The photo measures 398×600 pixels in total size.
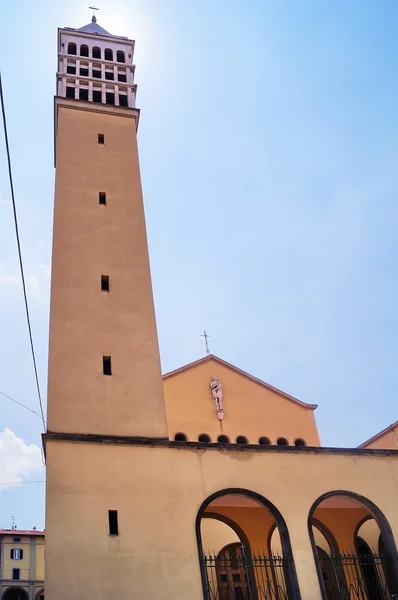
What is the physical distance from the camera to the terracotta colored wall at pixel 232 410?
18.5 meters

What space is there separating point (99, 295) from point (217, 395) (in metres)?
5.76

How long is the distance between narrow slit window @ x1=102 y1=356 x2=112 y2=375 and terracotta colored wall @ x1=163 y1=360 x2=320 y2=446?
4568mm

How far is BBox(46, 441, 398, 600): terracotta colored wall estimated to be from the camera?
440 inches

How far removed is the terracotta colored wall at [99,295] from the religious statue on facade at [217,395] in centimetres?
477

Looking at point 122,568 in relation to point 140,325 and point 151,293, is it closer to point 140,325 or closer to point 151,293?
point 140,325

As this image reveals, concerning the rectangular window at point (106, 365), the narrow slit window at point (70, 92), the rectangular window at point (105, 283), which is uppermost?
the narrow slit window at point (70, 92)

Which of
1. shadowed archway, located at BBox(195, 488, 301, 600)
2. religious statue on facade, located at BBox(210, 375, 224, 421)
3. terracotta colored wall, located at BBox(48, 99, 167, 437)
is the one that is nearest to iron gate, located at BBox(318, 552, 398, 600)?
shadowed archway, located at BBox(195, 488, 301, 600)

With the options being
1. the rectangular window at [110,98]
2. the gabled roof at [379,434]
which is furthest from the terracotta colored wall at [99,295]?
the gabled roof at [379,434]

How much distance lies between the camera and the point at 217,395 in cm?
1908

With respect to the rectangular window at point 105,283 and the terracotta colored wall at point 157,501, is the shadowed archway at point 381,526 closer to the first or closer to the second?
the terracotta colored wall at point 157,501

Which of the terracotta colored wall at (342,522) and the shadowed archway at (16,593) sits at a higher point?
the shadowed archway at (16,593)

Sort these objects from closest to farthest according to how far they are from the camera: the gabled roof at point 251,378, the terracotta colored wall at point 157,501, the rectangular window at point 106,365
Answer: the terracotta colored wall at point 157,501
the rectangular window at point 106,365
the gabled roof at point 251,378

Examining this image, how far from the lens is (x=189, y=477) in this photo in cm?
1278

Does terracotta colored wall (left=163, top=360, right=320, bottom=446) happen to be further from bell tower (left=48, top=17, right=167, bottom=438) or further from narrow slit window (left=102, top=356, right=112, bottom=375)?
narrow slit window (left=102, top=356, right=112, bottom=375)
